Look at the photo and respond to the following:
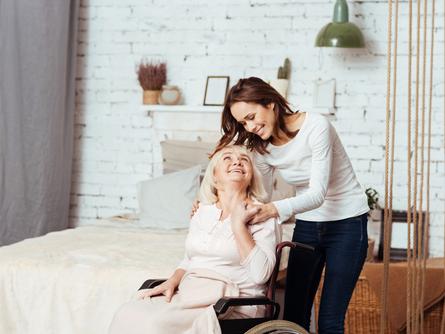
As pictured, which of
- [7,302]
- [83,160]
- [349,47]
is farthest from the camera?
[83,160]

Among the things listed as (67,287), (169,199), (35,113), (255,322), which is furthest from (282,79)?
(255,322)

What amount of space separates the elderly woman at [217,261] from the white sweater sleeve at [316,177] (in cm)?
13

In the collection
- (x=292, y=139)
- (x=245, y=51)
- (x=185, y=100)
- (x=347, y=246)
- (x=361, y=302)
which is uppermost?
(x=245, y=51)

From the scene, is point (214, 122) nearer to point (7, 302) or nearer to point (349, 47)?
point (349, 47)

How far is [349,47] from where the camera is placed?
182 inches

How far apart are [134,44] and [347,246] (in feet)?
10.4

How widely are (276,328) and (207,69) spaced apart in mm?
3157

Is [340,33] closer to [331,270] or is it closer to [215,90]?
[215,90]

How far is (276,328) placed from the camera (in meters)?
2.38

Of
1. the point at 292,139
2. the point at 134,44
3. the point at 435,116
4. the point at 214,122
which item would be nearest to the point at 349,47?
the point at 435,116

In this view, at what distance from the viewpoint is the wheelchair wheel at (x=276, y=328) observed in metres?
2.35

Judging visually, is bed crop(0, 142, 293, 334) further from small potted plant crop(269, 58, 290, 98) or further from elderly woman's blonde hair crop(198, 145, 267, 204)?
small potted plant crop(269, 58, 290, 98)

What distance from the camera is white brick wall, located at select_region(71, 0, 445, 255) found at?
4973 millimetres

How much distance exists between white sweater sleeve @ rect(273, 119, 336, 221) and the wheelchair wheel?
0.34 metres
